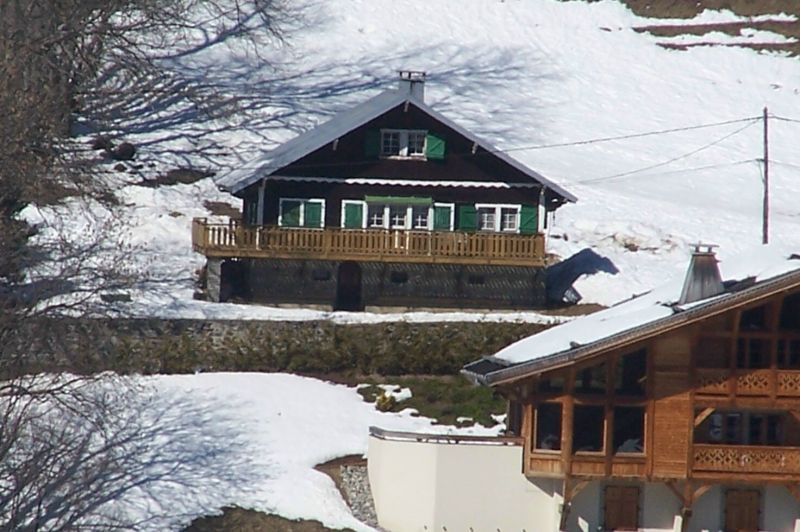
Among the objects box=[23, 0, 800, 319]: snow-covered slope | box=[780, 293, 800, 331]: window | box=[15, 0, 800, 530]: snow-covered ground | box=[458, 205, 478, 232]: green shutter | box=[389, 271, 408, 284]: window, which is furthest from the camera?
box=[23, 0, 800, 319]: snow-covered slope

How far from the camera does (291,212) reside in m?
49.8

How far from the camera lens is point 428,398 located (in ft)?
141

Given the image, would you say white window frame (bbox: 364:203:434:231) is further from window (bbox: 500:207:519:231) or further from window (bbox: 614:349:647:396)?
window (bbox: 614:349:647:396)

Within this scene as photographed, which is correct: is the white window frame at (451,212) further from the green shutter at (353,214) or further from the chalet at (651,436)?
the chalet at (651,436)

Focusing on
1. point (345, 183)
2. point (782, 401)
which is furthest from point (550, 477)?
point (345, 183)

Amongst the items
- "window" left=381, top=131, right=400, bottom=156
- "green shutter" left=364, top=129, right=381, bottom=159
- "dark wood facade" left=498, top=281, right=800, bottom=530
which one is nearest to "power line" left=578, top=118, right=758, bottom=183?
"window" left=381, top=131, right=400, bottom=156

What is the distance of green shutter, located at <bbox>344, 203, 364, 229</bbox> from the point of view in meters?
49.9

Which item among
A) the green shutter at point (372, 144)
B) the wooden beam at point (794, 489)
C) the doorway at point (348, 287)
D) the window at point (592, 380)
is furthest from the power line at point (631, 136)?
the wooden beam at point (794, 489)

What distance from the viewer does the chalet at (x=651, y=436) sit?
36688mm

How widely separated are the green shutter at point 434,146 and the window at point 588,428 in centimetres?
1403

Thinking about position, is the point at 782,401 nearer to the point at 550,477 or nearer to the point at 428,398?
the point at 550,477

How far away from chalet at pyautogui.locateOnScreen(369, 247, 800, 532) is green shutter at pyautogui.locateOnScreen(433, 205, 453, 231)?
12554 millimetres

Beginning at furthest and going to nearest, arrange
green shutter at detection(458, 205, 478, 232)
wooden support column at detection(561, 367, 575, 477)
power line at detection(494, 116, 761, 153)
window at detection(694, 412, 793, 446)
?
power line at detection(494, 116, 761, 153), green shutter at detection(458, 205, 478, 232), window at detection(694, 412, 793, 446), wooden support column at detection(561, 367, 575, 477)

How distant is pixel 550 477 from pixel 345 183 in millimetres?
14831
